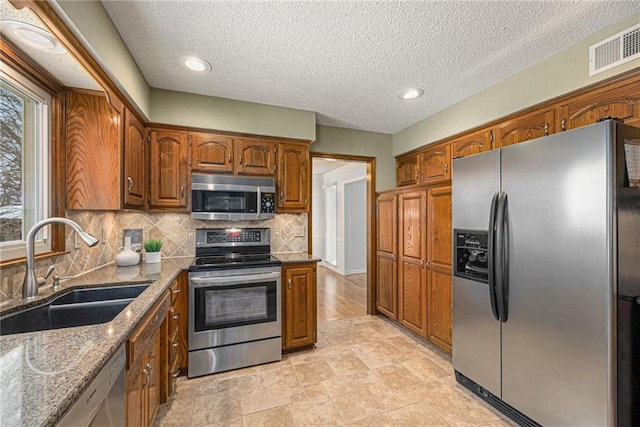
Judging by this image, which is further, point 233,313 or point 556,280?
point 233,313

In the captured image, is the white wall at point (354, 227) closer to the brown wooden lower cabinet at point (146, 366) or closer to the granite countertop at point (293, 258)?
the granite countertop at point (293, 258)

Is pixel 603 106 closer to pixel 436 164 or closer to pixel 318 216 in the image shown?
pixel 436 164

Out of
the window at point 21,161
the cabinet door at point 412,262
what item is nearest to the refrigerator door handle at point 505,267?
the cabinet door at point 412,262

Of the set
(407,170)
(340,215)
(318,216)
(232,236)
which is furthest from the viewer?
(318,216)

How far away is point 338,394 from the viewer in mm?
2141

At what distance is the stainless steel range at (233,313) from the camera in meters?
2.36

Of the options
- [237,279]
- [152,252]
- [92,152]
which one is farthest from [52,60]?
[237,279]

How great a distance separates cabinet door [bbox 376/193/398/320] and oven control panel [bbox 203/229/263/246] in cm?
163

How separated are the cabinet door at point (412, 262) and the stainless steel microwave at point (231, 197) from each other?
1553mm

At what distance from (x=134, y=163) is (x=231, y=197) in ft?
2.83

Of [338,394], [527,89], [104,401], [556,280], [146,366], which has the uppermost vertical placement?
[527,89]

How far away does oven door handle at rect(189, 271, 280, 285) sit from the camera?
235 centimetres

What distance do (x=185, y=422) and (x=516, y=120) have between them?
3.44 meters

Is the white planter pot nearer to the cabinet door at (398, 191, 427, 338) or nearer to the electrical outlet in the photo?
the electrical outlet
